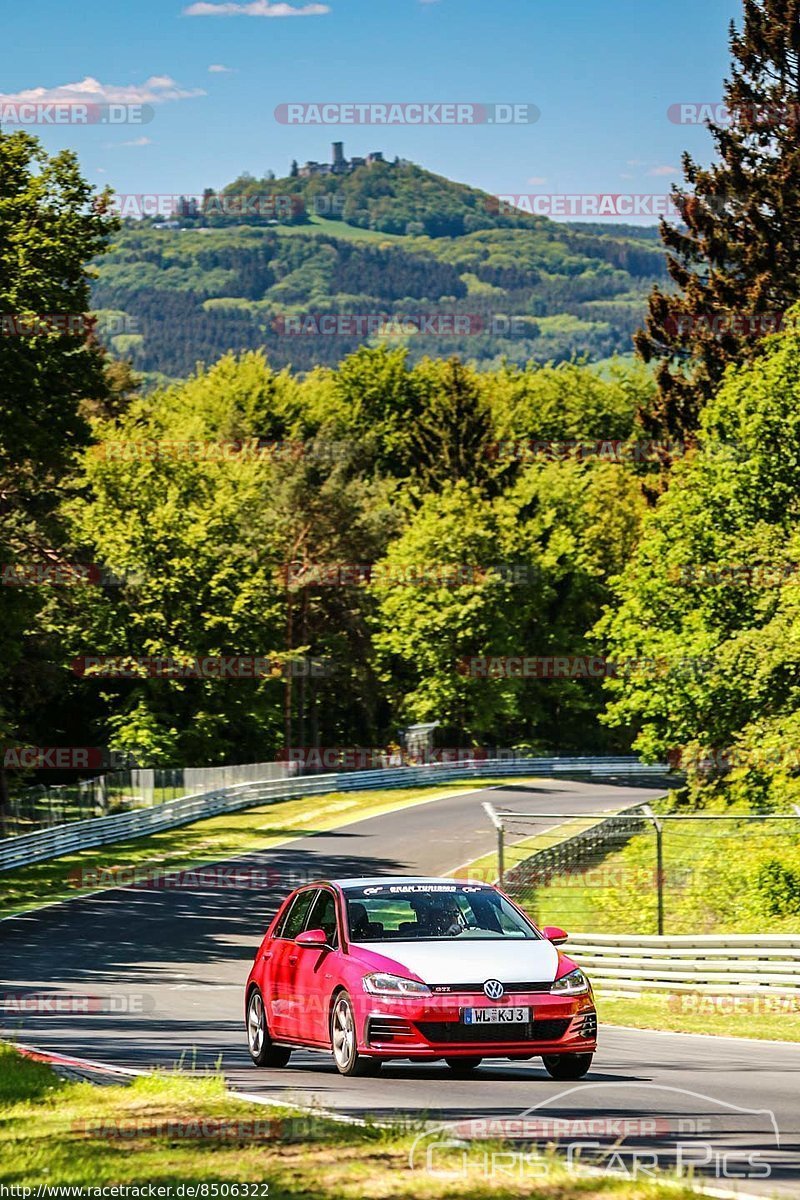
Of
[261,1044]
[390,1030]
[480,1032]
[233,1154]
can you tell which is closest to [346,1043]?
[390,1030]

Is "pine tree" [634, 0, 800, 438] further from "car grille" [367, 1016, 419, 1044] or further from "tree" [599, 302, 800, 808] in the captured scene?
"car grille" [367, 1016, 419, 1044]

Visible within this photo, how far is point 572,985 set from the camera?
12195 mm

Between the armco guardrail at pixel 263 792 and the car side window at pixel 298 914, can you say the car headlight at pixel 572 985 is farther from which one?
the armco guardrail at pixel 263 792

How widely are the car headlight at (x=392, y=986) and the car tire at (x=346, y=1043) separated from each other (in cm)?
25

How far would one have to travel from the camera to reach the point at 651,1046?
17.0 m

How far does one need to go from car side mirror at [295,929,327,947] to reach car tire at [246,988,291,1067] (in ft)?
3.95

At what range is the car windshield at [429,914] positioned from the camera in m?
13.0

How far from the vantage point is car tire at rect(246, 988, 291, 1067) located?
46.5 feet

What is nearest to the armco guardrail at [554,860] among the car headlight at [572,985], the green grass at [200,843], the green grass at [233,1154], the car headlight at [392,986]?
the green grass at [200,843]

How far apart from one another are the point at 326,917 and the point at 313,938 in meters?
0.47

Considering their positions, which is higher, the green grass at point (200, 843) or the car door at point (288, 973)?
the car door at point (288, 973)

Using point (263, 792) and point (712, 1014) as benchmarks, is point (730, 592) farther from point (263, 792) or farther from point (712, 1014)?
point (712, 1014)

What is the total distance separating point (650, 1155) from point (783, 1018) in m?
11.9

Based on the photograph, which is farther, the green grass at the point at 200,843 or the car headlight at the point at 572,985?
the green grass at the point at 200,843
